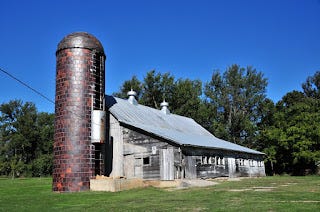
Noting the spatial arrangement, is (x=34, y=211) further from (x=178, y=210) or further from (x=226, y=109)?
(x=226, y=109)

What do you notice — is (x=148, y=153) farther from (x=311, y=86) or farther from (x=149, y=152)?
(x=311, y=86)

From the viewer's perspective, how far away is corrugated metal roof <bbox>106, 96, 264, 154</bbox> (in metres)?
25.5

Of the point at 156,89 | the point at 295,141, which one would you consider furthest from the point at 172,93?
the point at 295,141

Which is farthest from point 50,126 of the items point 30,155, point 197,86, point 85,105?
point 85,105

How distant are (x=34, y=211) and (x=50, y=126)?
2289 inches

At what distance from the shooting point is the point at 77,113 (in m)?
21.1

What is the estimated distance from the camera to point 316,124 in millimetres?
40312

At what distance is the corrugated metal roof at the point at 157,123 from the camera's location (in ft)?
83.6

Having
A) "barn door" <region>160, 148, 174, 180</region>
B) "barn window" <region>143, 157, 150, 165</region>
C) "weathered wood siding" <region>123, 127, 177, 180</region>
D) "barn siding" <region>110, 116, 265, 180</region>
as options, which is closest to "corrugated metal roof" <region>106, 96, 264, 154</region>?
"barn siding" <region>110, 116, 265, 180</region>

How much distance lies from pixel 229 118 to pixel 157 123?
2545 centimetres

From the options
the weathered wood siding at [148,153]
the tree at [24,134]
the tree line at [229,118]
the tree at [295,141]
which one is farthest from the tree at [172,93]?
the weathered wood siding at [148,153]

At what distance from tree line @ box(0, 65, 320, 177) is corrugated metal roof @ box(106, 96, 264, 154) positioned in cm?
889

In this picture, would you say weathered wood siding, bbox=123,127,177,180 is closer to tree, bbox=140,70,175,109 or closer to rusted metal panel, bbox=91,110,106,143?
rusted metal panel, bbox=91,110,106,143

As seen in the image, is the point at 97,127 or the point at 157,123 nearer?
the point at 97,127
